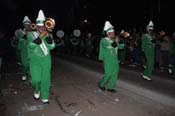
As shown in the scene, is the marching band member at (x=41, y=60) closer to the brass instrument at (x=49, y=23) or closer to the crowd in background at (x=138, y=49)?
the brass instrument at (x=49, y=23)

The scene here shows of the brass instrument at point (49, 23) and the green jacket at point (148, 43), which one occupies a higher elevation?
the brass instrument at point (49, 23)

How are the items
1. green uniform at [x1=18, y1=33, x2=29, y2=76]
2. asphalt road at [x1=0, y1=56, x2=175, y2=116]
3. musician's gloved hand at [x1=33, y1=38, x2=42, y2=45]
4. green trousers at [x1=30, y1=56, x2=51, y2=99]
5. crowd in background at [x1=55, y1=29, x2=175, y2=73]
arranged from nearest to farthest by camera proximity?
1. asphalt road at [x1=0, y1=56, x2=175, y2=116]
2. musician's gloved hand at [x1=33, y1=38, x2=42, y2=45]
3. green trousers at [x1=30, y1=56, x2=51, y2=99]
4. green uniform at [x1=18, y1=33, x2=29, y2=76]
5. crowd in background at [x1=55, y1=29, x2=175, y2=73]

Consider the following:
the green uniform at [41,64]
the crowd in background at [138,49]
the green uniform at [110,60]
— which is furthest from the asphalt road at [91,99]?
the crowd in background at [138,49]

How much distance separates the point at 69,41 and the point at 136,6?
7.04 metres

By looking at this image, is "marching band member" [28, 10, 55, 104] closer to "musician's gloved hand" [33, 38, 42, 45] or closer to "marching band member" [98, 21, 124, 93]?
"musician's gloved hand" [33, 38, 42, 45]

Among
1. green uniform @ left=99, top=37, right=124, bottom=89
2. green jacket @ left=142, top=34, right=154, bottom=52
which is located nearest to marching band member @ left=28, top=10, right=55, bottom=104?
green uniform @ left=99, top=37, right=124, bottom=89

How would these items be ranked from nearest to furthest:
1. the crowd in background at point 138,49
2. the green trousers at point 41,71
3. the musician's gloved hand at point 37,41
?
the musician's gloved hand at point 37,41
the green trousers at point 41,71
the crowd in background at point 138,49

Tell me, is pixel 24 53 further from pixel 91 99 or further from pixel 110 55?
pixel 91 99

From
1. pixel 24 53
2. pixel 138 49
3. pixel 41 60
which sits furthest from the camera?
pixel 138 49

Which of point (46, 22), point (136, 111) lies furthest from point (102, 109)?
point (46, 22)

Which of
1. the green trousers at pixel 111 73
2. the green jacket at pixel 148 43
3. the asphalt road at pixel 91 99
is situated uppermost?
the green jacket at pixel 148 43

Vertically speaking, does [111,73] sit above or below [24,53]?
below

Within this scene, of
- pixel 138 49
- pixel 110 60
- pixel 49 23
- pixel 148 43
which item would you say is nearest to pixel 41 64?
pixel 49 23

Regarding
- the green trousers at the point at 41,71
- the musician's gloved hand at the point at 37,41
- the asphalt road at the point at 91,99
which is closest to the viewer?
the asphalt road at the point at 91,99
